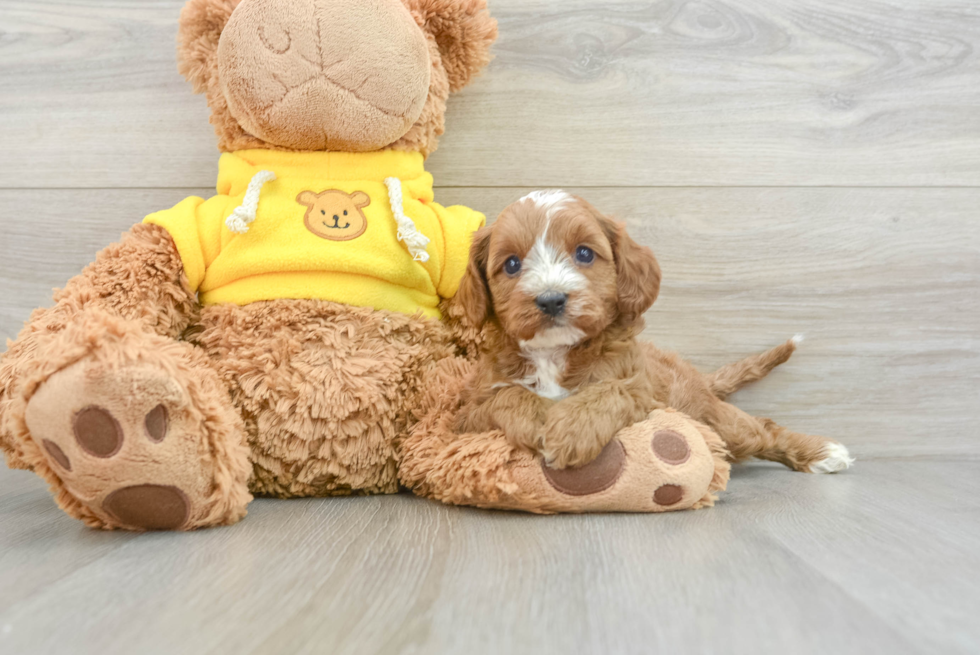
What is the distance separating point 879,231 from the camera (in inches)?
73.2

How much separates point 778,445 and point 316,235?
120cm

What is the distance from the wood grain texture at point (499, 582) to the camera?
2.46 feet

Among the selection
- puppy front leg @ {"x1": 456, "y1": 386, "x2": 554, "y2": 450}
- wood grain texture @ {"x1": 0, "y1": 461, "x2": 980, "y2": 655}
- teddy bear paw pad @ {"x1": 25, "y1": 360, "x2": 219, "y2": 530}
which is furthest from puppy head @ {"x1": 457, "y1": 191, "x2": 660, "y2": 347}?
teddy bear paw pad @ {"x1": 25, "y1": 360, "x2": 219, "y2": 530}

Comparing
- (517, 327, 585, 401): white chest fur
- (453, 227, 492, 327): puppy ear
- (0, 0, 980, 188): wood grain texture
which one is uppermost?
(0, 0, 980, 188): wood grain texture

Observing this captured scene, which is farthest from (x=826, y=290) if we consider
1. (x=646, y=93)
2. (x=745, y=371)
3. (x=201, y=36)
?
(x=201, y=36)

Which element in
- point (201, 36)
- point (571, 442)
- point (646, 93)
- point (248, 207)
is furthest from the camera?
point (646, 93)

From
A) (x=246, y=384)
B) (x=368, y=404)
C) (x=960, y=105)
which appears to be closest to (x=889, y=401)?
(x=960, y=105)

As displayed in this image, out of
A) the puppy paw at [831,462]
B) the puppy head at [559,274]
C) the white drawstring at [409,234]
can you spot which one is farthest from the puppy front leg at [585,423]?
the puppy paw at [831,462]

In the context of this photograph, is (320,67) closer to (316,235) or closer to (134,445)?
(316,235)

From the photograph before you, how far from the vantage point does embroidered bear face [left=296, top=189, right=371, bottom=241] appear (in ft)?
4.82

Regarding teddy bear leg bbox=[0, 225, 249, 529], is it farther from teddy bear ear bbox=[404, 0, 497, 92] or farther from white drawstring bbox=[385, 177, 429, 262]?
teddy bear ear bbox=[404, 0, 497, 92]

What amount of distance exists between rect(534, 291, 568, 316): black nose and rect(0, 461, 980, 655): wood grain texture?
0.36m

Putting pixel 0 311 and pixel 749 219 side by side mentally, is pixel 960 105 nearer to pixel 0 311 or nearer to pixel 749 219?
pixel 749 219

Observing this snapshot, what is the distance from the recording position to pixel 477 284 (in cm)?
137
